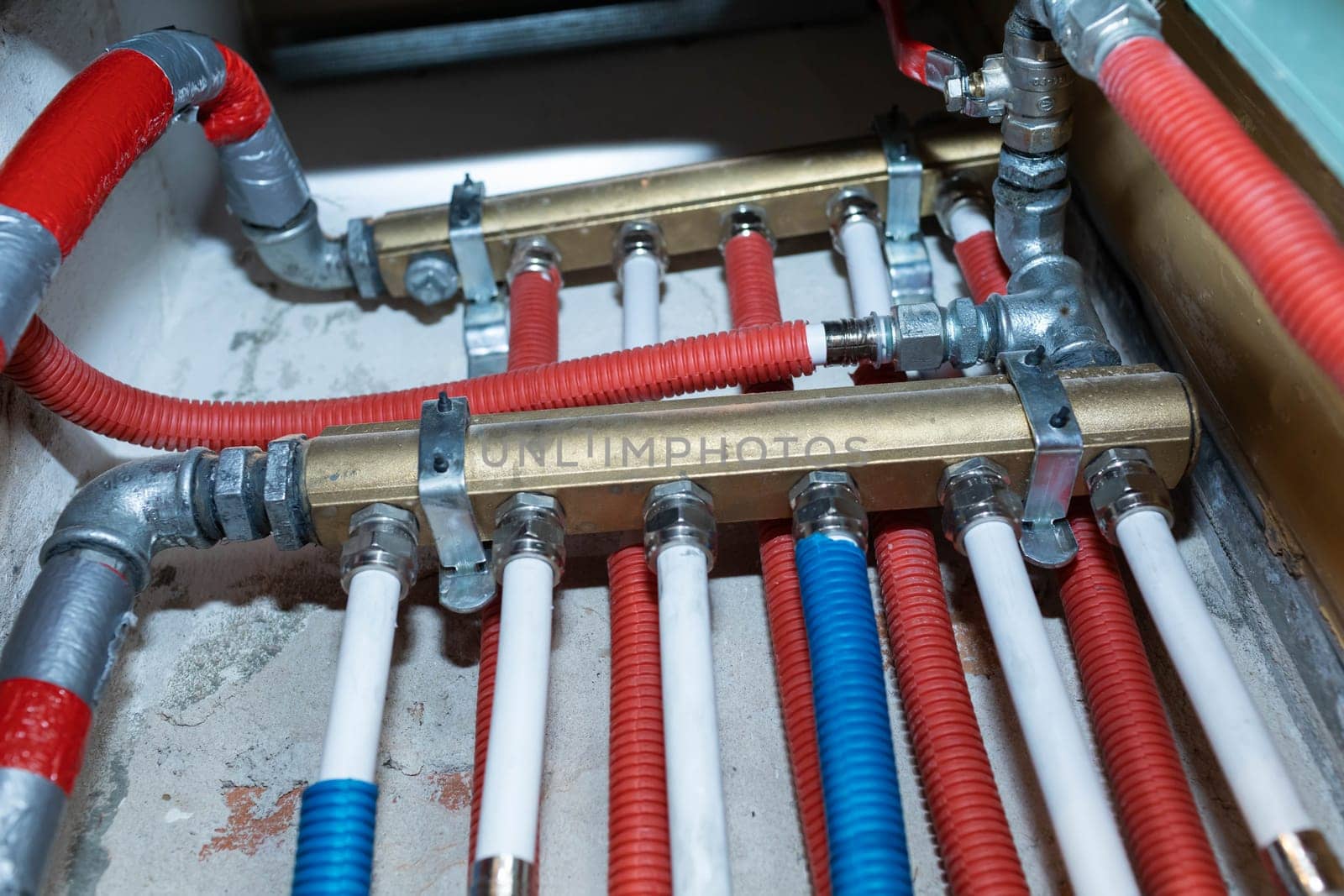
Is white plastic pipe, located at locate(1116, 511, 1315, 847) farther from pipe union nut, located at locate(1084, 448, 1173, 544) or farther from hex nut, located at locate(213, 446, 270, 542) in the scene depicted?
hex nut, located at locate(213, 446, 270, 542)

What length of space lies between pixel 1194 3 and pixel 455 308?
740 mm

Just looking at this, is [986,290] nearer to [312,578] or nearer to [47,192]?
[312,578]

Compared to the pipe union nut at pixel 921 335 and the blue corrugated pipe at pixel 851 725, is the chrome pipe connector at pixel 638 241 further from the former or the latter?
the blue corrugated pipe at pixel 851 725

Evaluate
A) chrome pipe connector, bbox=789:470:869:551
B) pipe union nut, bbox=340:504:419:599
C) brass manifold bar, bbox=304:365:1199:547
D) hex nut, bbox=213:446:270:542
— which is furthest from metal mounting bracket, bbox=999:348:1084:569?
hex nut, bbox=213:446:270:542

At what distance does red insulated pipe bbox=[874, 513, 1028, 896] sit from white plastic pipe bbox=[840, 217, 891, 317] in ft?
0.76

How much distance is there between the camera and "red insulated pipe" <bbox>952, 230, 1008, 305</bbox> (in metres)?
1.01

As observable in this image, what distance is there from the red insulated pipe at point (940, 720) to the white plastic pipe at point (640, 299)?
0.95ft

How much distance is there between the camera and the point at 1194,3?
81 cm

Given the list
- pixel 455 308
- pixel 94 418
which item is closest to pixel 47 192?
pixel 94 418

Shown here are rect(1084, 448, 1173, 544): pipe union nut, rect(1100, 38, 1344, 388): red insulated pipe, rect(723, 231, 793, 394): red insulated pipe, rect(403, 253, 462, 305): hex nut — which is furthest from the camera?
rect(403, 253, 462, 305): hex nut

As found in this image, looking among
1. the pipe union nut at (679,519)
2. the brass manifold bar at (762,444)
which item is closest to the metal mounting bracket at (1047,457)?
the brass manifold bar at (762,444)

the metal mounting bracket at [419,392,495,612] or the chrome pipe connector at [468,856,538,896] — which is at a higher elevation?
the metal mounting bracket at [419,392,495,612]

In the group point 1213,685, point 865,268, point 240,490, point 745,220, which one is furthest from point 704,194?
point 1213,685

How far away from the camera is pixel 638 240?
108cm
